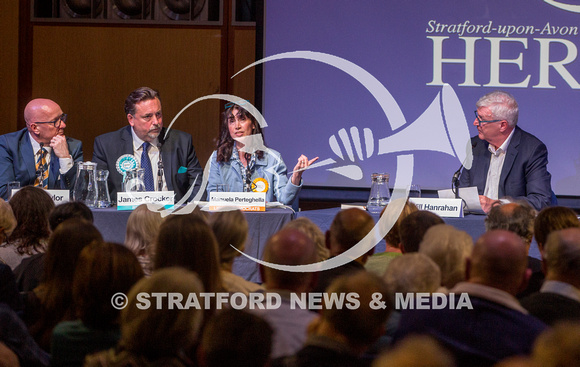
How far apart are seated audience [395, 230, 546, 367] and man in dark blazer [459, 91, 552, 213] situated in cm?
227

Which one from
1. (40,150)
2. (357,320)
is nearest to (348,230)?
(357,320)

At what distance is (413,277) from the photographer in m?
1.70

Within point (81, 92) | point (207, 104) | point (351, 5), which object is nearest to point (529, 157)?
point (351, 5)

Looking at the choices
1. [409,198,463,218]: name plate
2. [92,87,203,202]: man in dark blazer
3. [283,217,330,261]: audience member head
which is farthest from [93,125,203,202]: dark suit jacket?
[283,217,330,261]: audience member head

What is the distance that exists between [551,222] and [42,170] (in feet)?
8.96

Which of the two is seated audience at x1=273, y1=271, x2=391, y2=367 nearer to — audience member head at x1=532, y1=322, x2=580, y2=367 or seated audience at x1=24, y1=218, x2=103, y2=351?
audience member head at x1=532, y1=322, x2=580, y2=367

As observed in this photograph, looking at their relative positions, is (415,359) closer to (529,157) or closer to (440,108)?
(529,157)

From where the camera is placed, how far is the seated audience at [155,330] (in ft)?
4.15

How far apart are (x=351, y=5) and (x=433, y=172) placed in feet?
4.60

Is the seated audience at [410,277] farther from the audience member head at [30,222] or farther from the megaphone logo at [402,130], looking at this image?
the megaphone logo at [402,130]

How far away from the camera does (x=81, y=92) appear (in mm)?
5594

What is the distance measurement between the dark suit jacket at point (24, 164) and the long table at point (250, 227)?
60 cm

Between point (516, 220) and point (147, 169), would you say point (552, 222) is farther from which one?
point (147, 169)

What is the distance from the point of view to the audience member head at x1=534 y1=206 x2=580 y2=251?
2240 mm
